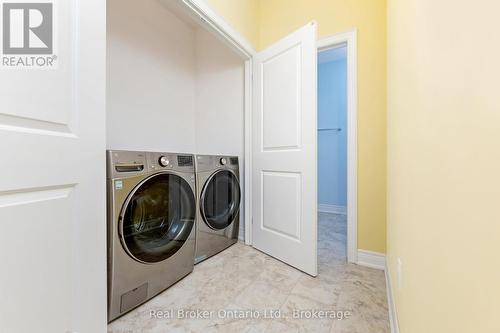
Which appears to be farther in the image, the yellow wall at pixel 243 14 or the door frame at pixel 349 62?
the yellow wall at pixel 243 14

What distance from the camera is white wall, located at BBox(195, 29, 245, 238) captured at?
7.80 ft

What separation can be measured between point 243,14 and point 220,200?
67.6 inches

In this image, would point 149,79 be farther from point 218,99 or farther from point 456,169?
point 456,169

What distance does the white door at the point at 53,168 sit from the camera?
64 cm

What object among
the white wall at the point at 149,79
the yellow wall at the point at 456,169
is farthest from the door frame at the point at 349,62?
the yellow wall at the point at 456,169

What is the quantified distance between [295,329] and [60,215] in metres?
1.13

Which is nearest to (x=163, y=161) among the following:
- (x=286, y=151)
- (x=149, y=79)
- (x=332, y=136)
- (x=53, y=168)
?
(x=53, y=168)

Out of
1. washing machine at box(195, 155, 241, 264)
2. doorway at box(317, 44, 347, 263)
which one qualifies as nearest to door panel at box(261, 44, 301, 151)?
washing machine at box(195, 155, 241, 264)

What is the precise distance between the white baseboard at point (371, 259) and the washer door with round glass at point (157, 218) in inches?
53.9

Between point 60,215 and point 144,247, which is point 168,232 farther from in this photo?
point 60,215

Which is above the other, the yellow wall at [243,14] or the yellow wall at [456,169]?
the yellow wall at [243,14]

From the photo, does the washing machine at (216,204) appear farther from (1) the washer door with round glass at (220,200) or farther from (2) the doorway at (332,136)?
(2) the doorway at (332,136)

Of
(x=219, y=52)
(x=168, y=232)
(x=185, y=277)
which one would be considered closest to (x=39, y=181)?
(x=168, y=232)

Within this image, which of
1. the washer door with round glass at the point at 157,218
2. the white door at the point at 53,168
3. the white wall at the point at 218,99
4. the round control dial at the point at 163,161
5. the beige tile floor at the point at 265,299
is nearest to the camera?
the white door at the point at 53,168
